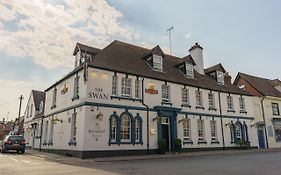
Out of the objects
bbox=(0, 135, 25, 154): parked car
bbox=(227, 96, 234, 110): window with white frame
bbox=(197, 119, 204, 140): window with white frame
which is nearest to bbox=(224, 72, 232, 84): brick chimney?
bbox=(227, 96, 234, 110): window with white frame

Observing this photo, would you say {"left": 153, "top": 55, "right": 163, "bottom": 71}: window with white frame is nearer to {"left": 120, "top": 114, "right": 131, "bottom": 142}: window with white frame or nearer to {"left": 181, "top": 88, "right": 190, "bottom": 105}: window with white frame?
{"left": 181, "top": 88, "right": 190, "bottom": 105}: window with white frame

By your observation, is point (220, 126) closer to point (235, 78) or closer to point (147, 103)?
point (147, 103)

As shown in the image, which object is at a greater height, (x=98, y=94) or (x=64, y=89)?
(x=64, y=89)

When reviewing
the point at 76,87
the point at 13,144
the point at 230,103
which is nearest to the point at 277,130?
the point at 230,103

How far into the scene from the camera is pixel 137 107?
19844 millimetres

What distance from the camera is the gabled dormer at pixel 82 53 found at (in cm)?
2102

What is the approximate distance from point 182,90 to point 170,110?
3045 millimetres

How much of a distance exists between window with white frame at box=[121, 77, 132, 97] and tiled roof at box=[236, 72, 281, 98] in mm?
20744

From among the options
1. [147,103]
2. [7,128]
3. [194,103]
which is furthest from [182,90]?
[7,128]

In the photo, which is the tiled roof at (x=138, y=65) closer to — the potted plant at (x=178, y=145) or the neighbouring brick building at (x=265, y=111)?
the neighbouring brick building at (x=265, y=111)

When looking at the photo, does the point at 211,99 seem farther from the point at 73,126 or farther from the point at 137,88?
the point at 73,126

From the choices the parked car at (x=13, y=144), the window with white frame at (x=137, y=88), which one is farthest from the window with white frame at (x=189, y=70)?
the parked car at (x=13, y=144)

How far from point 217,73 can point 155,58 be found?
Answer: 31.4 ft

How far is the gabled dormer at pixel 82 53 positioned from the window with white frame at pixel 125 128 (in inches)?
236
